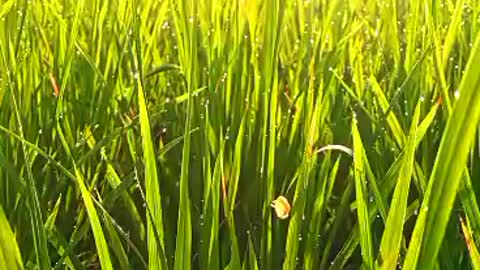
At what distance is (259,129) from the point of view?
0.80m

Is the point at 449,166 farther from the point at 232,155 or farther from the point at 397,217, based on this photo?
the point at 232,155

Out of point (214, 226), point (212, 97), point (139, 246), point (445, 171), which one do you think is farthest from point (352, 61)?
point (445, 171)

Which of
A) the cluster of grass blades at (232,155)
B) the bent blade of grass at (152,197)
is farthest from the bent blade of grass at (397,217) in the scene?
the bent blade of grass at (152,197)

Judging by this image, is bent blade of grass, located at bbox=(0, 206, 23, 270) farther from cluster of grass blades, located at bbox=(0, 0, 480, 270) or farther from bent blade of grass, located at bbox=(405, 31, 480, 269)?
bent blade of grass, located at bbox=(405, 31, 480, 269)

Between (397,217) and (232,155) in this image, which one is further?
(232,155)

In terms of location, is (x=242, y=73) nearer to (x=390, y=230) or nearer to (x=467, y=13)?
(x=390, y=230)

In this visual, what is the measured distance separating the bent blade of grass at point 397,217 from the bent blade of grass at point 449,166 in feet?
0.04

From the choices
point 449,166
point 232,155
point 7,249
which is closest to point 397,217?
point 449,166

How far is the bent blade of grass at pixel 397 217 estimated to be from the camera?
1.33 feet

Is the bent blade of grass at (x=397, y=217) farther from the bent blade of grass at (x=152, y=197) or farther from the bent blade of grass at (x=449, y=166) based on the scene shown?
the bent blade of grass at (x=152, y=197)

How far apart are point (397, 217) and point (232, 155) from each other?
0.36 metres

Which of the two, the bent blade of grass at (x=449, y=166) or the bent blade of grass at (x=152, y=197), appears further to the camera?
the bent blade of grass at (x=152, y=197)

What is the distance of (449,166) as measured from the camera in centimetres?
35

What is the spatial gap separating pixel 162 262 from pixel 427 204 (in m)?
0.17
